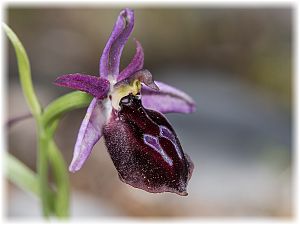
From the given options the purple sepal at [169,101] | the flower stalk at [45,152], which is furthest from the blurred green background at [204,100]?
the purple sepal at [169,101]

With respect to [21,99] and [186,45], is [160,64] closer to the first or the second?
[186,45]

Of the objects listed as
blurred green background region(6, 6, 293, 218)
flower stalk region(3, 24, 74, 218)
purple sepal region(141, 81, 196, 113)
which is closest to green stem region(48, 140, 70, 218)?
flower stalk region(3, 24, 74, 218)

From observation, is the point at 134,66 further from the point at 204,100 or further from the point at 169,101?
the point at 204,100

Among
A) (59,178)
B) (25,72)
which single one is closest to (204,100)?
(59,178)

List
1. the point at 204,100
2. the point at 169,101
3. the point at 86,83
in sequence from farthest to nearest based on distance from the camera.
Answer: the point at 204,100 → the point at 169,101 → the point at 86,83

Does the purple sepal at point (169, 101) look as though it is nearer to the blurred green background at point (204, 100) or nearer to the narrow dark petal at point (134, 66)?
the narrow dark petal at point (134, 66)

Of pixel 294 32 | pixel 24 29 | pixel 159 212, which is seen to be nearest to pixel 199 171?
A: pixel 159 212
